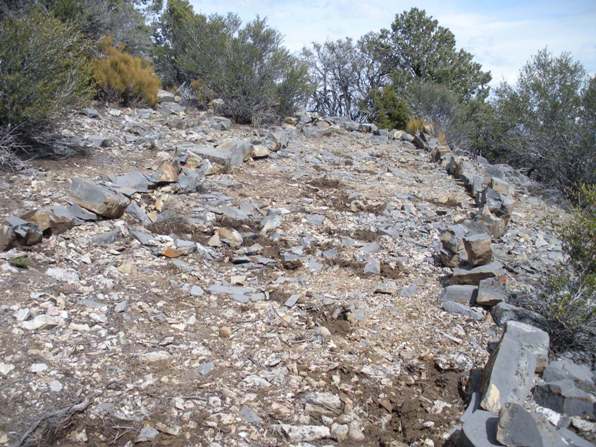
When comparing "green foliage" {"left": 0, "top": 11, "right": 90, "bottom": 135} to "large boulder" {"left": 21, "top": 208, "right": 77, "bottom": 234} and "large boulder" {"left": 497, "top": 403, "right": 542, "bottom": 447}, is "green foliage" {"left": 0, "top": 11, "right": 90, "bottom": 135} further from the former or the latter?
"large boulder" {"left": 497, "top": 403, "right": 542, "bottom": 447}

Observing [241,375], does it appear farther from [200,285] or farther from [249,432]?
[200,285]

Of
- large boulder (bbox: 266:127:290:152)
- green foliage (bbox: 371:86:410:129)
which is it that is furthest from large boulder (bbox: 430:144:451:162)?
green foliage (bbox: 371:86:410:129)

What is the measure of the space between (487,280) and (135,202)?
340 cm

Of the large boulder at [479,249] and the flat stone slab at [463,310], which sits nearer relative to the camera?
the flat stone slab at [463,310]

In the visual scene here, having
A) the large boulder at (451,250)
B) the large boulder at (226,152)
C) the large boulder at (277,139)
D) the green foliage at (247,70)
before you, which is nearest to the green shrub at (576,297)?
the large boulder at (451,250)

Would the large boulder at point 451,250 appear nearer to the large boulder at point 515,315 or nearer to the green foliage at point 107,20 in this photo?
the large boulder at point 515,315

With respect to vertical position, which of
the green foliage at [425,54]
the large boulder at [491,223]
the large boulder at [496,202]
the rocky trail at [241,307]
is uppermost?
the green foliage at [425,54]

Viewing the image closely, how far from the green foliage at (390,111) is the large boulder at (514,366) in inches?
438

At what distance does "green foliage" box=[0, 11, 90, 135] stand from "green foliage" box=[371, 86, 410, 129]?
9333 millimetres

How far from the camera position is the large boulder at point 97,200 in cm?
457

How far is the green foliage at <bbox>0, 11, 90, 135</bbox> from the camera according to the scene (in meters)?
5.41

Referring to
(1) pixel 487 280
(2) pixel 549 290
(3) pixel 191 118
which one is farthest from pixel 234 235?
(3) pixel 191 118

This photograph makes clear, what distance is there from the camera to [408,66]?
1945 centimetres

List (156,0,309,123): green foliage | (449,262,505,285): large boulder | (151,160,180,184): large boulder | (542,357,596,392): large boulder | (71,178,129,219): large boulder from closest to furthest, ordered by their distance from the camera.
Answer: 1. (542,357,596,392): large boulder
2. (449,262,505,285): large boulder
3. (71,178,129,219): large boulder
4. (151,160,180,184): large boulder
5. (156,0,309,123): green foliage
